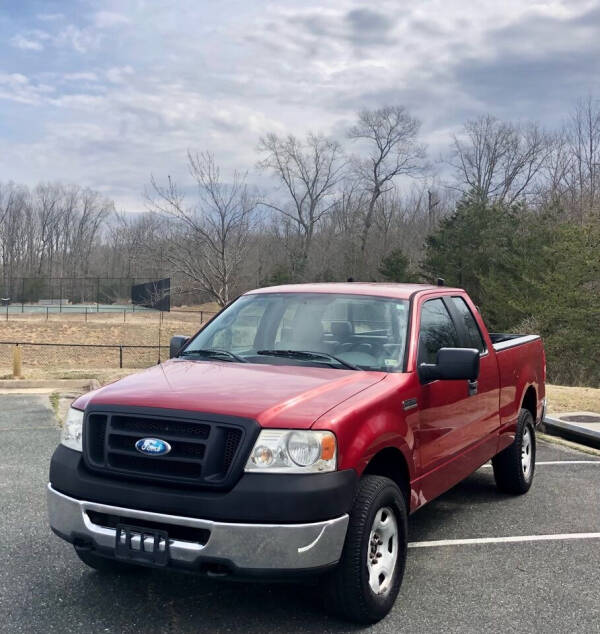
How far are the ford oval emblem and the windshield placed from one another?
3.58 ft

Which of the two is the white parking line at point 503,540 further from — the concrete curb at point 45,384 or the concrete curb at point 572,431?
the concrete curb at point 45,384

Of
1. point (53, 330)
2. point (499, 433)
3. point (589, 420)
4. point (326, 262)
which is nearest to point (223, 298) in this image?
point (53, 330)

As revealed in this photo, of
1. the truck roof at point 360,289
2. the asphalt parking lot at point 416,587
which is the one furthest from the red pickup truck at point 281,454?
the asphalt parking lot at point 416,587

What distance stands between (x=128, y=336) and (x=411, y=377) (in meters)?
35.1

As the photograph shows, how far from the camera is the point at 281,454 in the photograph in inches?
132

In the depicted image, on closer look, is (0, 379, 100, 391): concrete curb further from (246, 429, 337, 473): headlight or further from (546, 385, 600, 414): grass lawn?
Answer: (246, 429, 337, 473): headlight

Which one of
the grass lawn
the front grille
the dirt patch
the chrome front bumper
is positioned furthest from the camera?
the dirt patch

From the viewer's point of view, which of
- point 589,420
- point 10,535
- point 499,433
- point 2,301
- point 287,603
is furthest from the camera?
point 2,301

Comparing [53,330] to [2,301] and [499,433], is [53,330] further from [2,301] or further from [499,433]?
[499,433]

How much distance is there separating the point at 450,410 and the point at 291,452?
1.73m

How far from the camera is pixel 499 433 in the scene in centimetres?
580

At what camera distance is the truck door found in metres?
4.48

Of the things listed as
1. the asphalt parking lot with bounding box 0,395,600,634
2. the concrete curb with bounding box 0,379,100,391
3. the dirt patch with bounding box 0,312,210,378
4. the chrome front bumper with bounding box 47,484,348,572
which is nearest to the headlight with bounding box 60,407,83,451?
the chrome front bumper with bounding box 47,484,348,572

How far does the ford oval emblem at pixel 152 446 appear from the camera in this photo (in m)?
3.47
